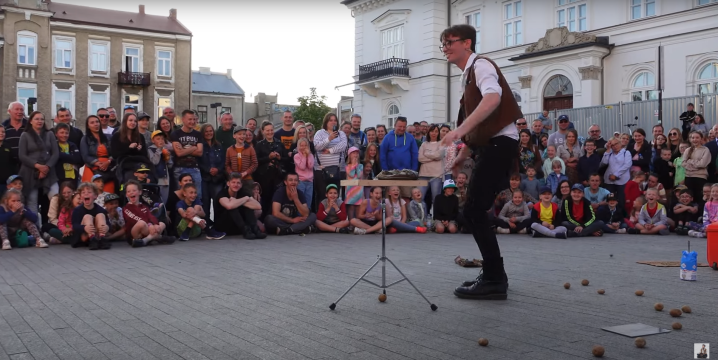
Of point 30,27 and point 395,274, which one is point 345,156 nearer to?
point 395,274

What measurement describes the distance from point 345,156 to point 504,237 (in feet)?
11.8

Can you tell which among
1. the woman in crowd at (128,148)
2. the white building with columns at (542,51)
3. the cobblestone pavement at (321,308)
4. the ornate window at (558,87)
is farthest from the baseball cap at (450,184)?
the ornate window at (558,87)

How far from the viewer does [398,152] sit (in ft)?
43.0

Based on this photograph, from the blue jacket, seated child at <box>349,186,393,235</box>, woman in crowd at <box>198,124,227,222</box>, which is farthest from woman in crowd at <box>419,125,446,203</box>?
woman in crowd at <box>198,124,227,222</box>

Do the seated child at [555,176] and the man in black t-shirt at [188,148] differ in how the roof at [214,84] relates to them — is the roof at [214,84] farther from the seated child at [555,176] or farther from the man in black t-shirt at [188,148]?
the seated child at [555,176]

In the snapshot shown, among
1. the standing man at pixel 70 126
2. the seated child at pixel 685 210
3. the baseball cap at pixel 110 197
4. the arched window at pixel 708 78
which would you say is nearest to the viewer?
the baseball cap at pixel 110 197

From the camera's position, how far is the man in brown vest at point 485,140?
5.30 metres

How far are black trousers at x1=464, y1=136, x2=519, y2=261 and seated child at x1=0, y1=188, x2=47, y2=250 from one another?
7291mm

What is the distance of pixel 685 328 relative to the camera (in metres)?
4.41

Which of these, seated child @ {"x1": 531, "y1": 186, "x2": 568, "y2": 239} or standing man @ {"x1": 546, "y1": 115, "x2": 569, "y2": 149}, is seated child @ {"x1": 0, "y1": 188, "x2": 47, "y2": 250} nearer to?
seated child @ {"x1": 531, "y1": 186, "x2": 568, "y2": 239}

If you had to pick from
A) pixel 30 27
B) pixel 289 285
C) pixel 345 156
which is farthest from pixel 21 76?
pixel 289 285

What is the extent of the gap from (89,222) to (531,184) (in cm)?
834

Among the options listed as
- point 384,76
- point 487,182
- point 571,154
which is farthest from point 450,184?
point 384,76

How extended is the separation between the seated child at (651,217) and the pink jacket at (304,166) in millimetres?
6248
